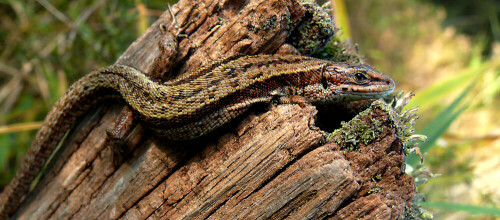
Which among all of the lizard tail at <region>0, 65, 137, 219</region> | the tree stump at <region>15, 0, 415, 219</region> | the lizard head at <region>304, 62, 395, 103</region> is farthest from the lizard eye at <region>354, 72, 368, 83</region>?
the lizard tail at <region>0, 65, 137, 219</region>

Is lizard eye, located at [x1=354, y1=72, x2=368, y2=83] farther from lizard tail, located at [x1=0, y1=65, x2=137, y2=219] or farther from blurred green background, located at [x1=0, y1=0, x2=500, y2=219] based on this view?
lizard tail, located at [x1=0, y1=65, x2=137, y2=219]

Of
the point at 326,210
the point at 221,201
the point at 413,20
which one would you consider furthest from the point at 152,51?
the point at 413,20

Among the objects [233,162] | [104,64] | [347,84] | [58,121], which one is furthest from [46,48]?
[347,84]

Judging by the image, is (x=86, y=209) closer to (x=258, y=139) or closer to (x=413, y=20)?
(x=258, y=139)

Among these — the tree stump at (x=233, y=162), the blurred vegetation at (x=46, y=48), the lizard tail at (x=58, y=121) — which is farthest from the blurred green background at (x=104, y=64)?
the tree stump at (x=233, y=162)

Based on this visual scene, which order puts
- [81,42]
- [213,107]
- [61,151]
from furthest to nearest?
[81,42] < [61,151] < [213,107]
